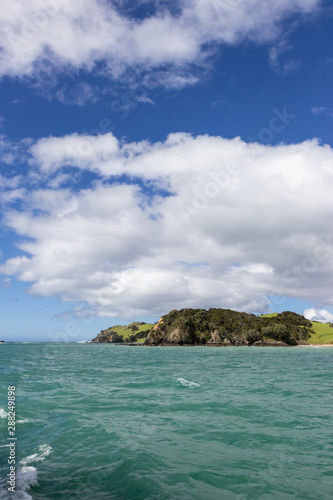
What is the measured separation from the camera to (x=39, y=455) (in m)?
14.6

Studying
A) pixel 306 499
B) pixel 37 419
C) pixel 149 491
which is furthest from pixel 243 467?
pixel 37 419

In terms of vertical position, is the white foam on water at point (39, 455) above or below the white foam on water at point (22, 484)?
below

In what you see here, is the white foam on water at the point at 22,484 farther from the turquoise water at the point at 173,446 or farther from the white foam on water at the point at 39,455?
the white foam on water at the point at 39,455

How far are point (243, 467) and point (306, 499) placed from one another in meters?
2.96

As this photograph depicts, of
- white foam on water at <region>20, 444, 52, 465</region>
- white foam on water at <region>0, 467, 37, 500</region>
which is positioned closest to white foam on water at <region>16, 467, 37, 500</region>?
white foam on water at <region>0, 467, 37, 500</region>

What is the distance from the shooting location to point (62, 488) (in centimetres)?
1128

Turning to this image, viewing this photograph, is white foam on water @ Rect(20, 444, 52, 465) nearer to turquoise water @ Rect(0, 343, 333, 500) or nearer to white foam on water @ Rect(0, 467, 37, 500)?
turquoise water @ Rect(0, 343, 333, 500)

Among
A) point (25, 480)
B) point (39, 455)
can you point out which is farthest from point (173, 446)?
point (25, 480)

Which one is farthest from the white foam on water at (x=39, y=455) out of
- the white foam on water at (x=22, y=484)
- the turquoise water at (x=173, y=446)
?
the white foam on water at (x=22, y=484)

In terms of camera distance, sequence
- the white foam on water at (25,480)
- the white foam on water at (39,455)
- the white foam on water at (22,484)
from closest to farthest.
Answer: the white foam on water at (22,484) < the white foam on water at (25,480) < the white foam on water at (39,455)

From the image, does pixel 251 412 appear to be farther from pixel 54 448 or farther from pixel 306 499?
pixel 54 448

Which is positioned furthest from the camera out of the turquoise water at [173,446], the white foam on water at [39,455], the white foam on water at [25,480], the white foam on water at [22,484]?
the white foam on water at [39,455]

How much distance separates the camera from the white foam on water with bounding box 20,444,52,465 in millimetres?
13922

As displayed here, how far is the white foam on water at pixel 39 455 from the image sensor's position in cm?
1392
